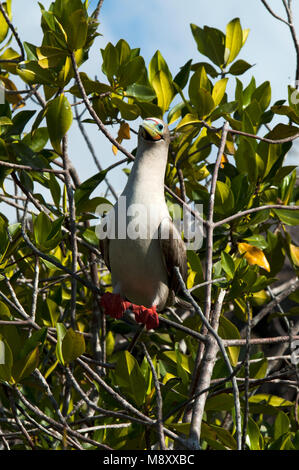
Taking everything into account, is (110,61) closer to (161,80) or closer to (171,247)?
(161,80)

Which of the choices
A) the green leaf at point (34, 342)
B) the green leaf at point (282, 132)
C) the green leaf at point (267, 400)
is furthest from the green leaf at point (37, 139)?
the green leaf at point (267, 400)

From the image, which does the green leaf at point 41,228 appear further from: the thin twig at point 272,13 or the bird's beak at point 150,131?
the thin twig at point 272,13

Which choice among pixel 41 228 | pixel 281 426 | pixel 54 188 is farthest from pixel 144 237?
pixel 281 426

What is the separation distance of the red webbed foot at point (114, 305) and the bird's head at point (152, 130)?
3.23 ft

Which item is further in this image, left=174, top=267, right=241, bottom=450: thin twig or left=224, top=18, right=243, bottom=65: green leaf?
left=224, top=18, right=243, bottom=65: green leaf

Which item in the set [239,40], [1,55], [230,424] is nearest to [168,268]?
[230,424]

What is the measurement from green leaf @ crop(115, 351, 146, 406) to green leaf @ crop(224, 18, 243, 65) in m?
2.55

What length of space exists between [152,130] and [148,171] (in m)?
0.25

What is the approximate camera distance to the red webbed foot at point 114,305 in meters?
3.65

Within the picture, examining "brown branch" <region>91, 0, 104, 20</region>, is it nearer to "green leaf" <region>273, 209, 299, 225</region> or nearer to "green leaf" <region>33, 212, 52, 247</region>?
"green leaf" <region>33, 212, 52, 247</region>

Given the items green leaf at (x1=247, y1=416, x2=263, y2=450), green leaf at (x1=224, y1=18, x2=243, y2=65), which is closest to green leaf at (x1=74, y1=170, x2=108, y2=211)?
green leaf at (x1=224, y1=18, x2=243, y2=65)

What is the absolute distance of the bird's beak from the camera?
359cm

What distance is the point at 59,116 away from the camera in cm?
368
